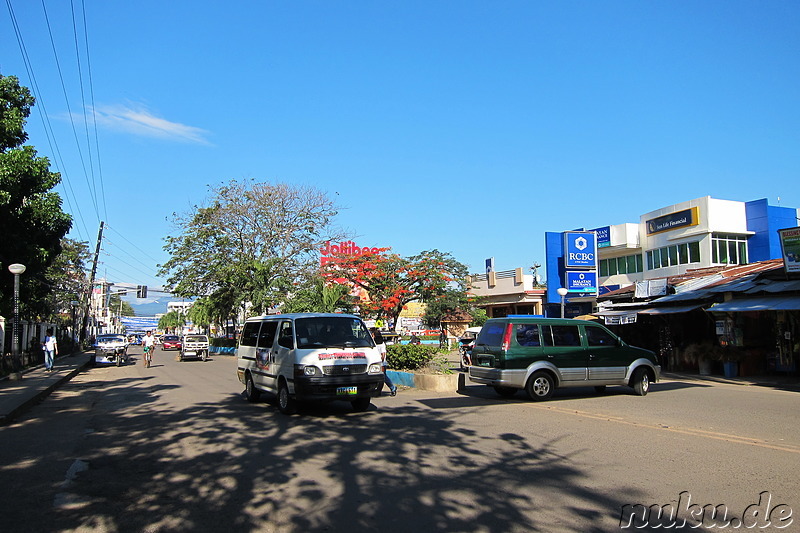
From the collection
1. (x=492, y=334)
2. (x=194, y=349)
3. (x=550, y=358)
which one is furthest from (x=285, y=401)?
(x=194, y=349)

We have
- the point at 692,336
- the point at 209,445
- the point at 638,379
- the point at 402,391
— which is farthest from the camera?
the point at 692,336

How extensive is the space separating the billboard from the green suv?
6.98 meters

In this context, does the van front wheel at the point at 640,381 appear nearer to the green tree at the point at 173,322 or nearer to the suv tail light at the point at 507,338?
the suv tail light at the point at 507,338

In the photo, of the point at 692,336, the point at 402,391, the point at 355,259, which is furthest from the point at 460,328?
the point at 402,391

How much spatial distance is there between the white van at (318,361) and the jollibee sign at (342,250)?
30.7 metres

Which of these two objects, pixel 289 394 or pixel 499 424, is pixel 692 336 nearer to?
pixel 499 424

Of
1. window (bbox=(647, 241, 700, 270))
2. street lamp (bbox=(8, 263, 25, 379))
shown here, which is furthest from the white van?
window (bbox=(647, 241, 700, 270))

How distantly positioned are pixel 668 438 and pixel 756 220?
121 feet

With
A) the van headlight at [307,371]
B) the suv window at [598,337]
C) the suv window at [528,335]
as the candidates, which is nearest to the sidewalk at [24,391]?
the van headlight at [307,371]

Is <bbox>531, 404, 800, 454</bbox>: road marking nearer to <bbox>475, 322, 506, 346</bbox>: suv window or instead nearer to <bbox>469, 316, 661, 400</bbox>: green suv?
<bbox>469, 316, 661, 400</bbox>: green suv

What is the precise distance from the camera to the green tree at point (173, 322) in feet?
450

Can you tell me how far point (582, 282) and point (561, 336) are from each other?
29447mm

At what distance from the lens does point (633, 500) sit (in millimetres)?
5633

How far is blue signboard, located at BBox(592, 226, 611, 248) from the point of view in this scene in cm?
4538
